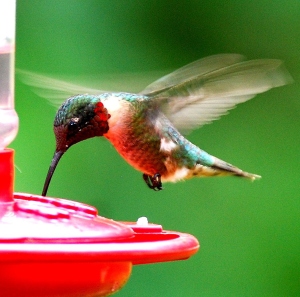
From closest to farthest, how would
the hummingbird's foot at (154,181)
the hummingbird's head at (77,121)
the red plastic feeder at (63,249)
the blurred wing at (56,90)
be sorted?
the red plastic feeder at (63,249)
the hummingbird's head at (77,121)
the blurred wing at (56,90)
the hummingbird's foot at (154,181)

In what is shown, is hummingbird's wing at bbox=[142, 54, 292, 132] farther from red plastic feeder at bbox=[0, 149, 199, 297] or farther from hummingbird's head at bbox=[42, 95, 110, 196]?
red plastic feeder at bbox=[0, 149, 199, 297]

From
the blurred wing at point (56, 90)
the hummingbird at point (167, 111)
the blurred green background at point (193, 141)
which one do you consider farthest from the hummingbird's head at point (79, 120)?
the blurred green background at point (193, 141)

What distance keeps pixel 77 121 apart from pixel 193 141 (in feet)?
3.29

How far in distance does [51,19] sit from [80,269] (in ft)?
6.96

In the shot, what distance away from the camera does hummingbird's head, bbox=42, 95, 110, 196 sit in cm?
294

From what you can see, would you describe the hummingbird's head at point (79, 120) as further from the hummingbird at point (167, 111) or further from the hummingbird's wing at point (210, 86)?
the hummingbird's wing at point (210, 86)

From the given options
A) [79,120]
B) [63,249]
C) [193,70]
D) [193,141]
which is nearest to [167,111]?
[193,70]

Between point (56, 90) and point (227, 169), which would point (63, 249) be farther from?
point (227, 169)

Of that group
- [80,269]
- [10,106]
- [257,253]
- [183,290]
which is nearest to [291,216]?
[257,253]

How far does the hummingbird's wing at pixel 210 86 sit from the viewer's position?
3.09m

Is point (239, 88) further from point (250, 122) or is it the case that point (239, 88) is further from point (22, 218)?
point (22, 218)

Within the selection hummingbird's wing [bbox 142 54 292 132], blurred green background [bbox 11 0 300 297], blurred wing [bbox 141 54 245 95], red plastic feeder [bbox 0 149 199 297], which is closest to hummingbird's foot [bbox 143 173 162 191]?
hummingbird's wing [bbox 142 54 292 132]

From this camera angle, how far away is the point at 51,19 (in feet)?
12.9

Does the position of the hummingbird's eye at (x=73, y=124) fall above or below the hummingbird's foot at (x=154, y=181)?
above
